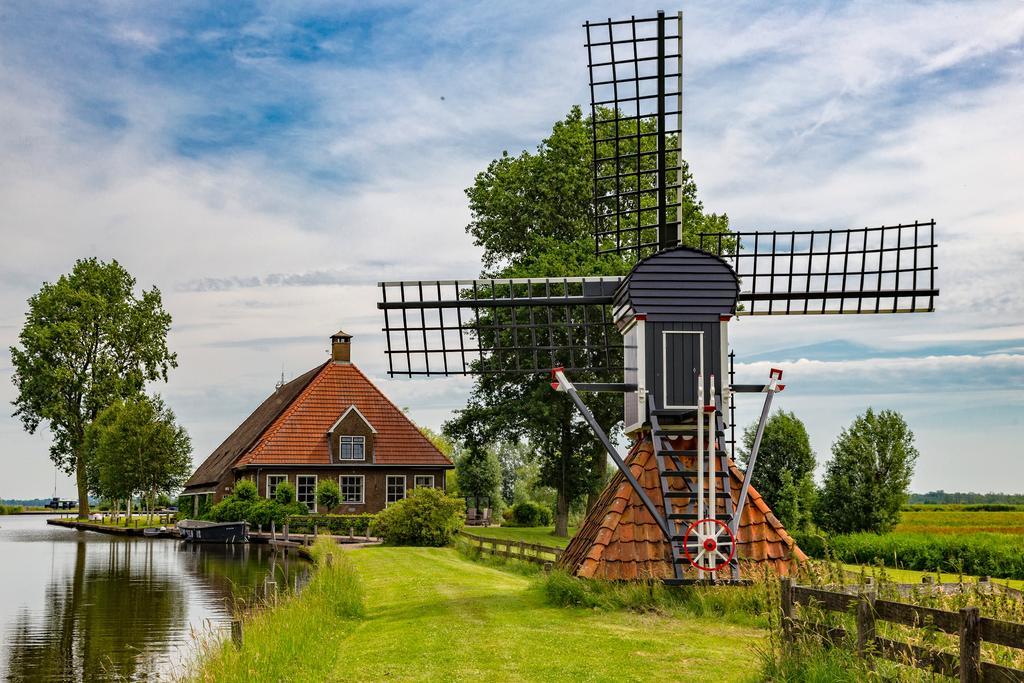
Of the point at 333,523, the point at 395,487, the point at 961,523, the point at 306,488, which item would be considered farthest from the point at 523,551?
the point at 306,488

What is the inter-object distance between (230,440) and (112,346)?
1214 centimetres

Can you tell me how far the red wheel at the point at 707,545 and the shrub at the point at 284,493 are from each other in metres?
33.0

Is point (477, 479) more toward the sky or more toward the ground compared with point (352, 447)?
more toward the ground

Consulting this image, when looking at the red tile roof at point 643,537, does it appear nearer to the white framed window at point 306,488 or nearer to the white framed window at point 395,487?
the white framed window at point 306,488

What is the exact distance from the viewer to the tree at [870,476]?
28234 mm

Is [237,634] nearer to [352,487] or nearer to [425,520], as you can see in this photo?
[425,520]

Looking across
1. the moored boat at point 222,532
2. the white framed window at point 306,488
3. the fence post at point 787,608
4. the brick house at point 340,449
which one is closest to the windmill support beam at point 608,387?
the fence post at point 787,608

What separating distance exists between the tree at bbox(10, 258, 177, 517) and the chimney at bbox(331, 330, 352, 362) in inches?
767

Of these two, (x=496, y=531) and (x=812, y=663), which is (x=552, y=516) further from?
(x=812, y=663)

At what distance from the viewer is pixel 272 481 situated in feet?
156

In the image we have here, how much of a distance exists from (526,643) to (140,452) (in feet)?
161

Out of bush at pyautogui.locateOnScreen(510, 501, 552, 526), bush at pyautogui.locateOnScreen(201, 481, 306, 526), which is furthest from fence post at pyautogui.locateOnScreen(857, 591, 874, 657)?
bush at pyautogui.locateOnScreen(510, 501, 552, 526)

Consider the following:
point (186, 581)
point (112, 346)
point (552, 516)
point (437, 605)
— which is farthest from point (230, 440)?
point (437, 605)

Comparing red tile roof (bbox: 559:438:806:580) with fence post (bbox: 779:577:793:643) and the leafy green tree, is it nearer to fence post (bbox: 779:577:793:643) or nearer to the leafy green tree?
fence post (bbox: 779:577:793:643)
